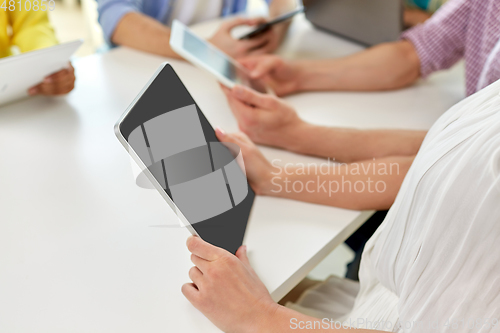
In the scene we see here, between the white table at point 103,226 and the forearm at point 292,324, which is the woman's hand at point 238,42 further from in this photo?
the forearm at point 292,324

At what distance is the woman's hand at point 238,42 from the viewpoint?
109 cm

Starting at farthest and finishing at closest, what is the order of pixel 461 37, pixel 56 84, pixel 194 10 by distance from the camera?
pixel 194 10
pixel 461 37
pixel 56 84

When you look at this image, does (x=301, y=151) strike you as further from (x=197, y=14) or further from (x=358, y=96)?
(x=197, y=14)

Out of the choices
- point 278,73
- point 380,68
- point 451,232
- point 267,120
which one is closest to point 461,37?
point 380,68

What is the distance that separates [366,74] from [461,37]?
0.21m

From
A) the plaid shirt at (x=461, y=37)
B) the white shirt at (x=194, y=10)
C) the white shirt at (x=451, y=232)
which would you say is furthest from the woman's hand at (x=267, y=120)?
the white shirt at (x=194, y=10)

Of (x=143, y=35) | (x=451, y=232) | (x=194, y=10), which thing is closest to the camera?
(x=451, y=232)

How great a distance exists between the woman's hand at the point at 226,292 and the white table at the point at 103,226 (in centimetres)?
2

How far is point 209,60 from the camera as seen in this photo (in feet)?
2.86

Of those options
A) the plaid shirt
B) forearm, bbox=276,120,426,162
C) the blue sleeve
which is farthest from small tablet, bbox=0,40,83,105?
the plaid shirt

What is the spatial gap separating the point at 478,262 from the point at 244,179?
13.6 inches

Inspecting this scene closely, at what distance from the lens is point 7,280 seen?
53 cm

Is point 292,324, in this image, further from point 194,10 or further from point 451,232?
point 194,10

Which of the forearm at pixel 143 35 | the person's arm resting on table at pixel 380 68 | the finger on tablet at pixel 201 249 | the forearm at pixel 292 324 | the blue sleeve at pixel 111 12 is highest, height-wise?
the blue sleeve at pixel 111 12
